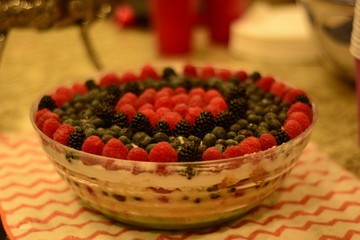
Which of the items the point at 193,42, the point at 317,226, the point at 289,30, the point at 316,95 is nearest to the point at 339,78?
the point at 316,95

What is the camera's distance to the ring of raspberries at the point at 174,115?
2.77 ft

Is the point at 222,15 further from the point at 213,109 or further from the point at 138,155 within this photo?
the point at 138,155

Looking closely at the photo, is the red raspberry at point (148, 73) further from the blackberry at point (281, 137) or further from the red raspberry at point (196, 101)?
the blackberry at point (281, 137)

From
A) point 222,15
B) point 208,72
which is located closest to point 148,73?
point 208,72

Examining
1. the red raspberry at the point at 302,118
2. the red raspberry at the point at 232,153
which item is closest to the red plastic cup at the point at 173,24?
the red raspberry at the point at 302,118

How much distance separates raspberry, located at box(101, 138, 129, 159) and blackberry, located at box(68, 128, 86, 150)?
0.06 metres

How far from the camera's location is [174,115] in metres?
0.94

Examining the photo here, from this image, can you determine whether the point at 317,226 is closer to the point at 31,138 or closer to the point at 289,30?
the point at 31,138

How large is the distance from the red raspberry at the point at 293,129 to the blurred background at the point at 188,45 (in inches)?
14.2

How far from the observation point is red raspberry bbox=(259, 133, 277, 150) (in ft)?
2.82

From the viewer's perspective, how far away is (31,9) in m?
1.40

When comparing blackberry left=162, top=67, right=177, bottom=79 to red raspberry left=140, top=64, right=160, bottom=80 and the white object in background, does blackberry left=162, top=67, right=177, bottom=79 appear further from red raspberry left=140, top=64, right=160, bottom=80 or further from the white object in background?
the white object in background

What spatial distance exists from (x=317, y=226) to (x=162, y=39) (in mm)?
1352

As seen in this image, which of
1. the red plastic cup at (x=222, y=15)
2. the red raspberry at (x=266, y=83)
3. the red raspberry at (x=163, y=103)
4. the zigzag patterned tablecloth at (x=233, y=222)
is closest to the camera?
the zigzag patterned tablecloth at (x=233, y=222)
